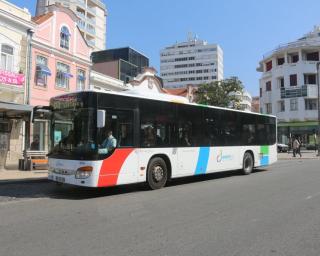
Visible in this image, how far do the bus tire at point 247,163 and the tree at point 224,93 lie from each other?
932 inches

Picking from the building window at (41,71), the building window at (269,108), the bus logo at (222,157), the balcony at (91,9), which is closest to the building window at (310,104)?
the building window at (269,108)

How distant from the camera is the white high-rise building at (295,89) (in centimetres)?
5794

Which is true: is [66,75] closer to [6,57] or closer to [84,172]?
[6,57]

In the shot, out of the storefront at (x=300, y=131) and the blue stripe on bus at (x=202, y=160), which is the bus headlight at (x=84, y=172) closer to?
the blue stripe on bus at (x=202, y=160)

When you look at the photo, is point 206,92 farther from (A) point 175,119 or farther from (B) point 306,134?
(A) point 175,119

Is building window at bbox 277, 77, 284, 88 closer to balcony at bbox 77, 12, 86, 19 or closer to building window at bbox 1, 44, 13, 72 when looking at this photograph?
balcony at bbox 77, 12, 86, 19

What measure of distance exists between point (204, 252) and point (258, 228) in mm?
1873

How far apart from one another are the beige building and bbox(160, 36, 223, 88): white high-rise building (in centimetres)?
12844

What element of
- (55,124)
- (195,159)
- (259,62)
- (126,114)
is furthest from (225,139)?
(259,62)

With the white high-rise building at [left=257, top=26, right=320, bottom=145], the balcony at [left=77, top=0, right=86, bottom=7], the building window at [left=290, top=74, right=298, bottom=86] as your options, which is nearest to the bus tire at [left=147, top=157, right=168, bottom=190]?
the white high-rise building at [left=257, top=26, right=320, bottom=145]

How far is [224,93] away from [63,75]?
766 inches

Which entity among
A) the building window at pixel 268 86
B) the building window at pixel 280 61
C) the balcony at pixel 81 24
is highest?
the balcony at pixel 81 24

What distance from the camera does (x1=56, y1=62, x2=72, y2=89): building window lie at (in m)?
27.4

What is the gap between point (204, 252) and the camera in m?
5.67
